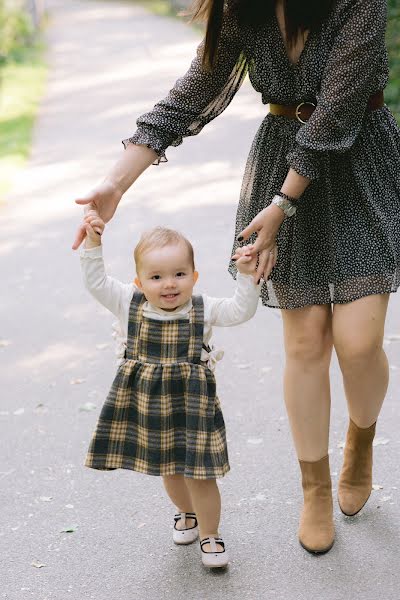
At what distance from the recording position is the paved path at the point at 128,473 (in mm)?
3250

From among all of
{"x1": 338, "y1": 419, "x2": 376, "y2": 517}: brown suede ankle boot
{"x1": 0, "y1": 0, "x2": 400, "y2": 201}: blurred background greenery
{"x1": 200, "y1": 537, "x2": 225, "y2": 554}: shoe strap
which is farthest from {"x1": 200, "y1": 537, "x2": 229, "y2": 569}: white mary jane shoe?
{"x1": 0, "y1": 0, "x2": 400, "y2": 201}: blurred background greenery

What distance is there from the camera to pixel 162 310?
10.3 ft

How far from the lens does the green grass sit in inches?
435

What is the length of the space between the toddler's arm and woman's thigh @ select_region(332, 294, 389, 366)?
661 mm

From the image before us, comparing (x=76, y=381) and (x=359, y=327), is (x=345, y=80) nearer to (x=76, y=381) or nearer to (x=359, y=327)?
(x=359, y=327)

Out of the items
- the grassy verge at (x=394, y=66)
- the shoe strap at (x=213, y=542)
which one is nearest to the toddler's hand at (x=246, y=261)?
the shoe strap at (x=213, y=542)

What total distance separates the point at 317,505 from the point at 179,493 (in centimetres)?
46

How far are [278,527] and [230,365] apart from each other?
1.80 m

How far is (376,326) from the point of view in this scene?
123 inches

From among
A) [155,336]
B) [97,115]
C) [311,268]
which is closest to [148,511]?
[155,336]

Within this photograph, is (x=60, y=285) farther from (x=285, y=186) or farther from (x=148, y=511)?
(x=285, y=186)

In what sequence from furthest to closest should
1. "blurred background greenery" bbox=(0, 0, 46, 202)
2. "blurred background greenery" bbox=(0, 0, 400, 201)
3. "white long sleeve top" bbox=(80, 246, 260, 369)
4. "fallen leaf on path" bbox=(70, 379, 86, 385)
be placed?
"blurred background greenery" bbox=(0, 0, 46, 202), "blurred background greenery" bbox=(0, 0, 400, 201), "fallen leaf on path" bbox=(70, 379, 86, 385), "white long sleeve top" bbox=(80, 246, 260, 369)

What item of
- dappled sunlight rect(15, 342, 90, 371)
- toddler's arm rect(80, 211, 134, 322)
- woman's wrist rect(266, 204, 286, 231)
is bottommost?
dappled sunlight rect(15, 342, 90, 371)

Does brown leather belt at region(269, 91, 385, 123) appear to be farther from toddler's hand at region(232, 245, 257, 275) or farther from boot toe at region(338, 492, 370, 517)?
boot toe at region(338, 492, 370, 517)
